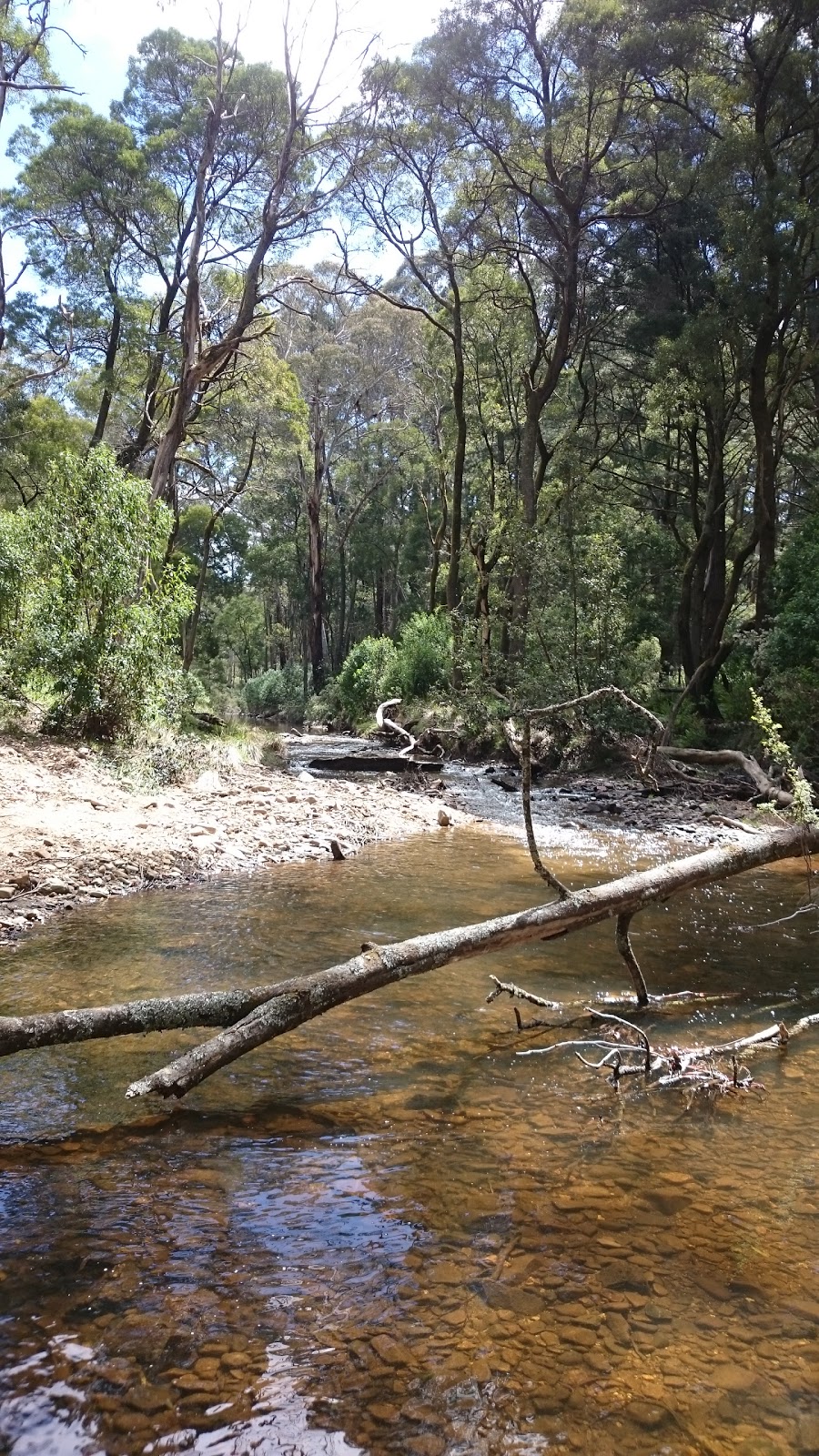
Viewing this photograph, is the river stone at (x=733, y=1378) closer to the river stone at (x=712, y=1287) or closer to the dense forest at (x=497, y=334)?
the river stone at (x=712, y=1287)

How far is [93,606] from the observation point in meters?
11.2

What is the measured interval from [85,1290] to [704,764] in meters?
14.8

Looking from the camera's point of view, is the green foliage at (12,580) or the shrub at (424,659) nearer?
the green foliage at (12,580)

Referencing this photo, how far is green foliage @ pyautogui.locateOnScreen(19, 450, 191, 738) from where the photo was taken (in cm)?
1079

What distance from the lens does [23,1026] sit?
3256mm

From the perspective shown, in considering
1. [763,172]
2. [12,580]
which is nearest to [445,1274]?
[12,580]

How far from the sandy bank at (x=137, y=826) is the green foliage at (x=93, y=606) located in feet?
3.08

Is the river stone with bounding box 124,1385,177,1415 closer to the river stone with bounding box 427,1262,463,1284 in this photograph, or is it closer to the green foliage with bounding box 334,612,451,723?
the river stone with bounding box 427,1262,463,1284

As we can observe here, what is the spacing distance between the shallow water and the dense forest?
823 centimetres

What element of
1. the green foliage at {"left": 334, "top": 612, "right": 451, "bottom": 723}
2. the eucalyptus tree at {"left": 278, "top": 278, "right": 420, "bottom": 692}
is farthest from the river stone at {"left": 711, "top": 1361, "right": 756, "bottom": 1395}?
the eucalyptus tree at {"left": 278, "top": 278, "right": 420, "bottom": 692}

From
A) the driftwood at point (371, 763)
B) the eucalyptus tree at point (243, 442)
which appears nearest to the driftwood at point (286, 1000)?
the driftwood at point (371, 763)

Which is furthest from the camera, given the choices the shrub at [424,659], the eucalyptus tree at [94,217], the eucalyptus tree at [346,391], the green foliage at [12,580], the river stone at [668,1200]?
the eucalyptus tree at [346,391]

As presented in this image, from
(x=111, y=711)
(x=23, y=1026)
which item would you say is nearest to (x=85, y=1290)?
(x=23, y=1026)

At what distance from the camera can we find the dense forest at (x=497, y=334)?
12539 millimetres
